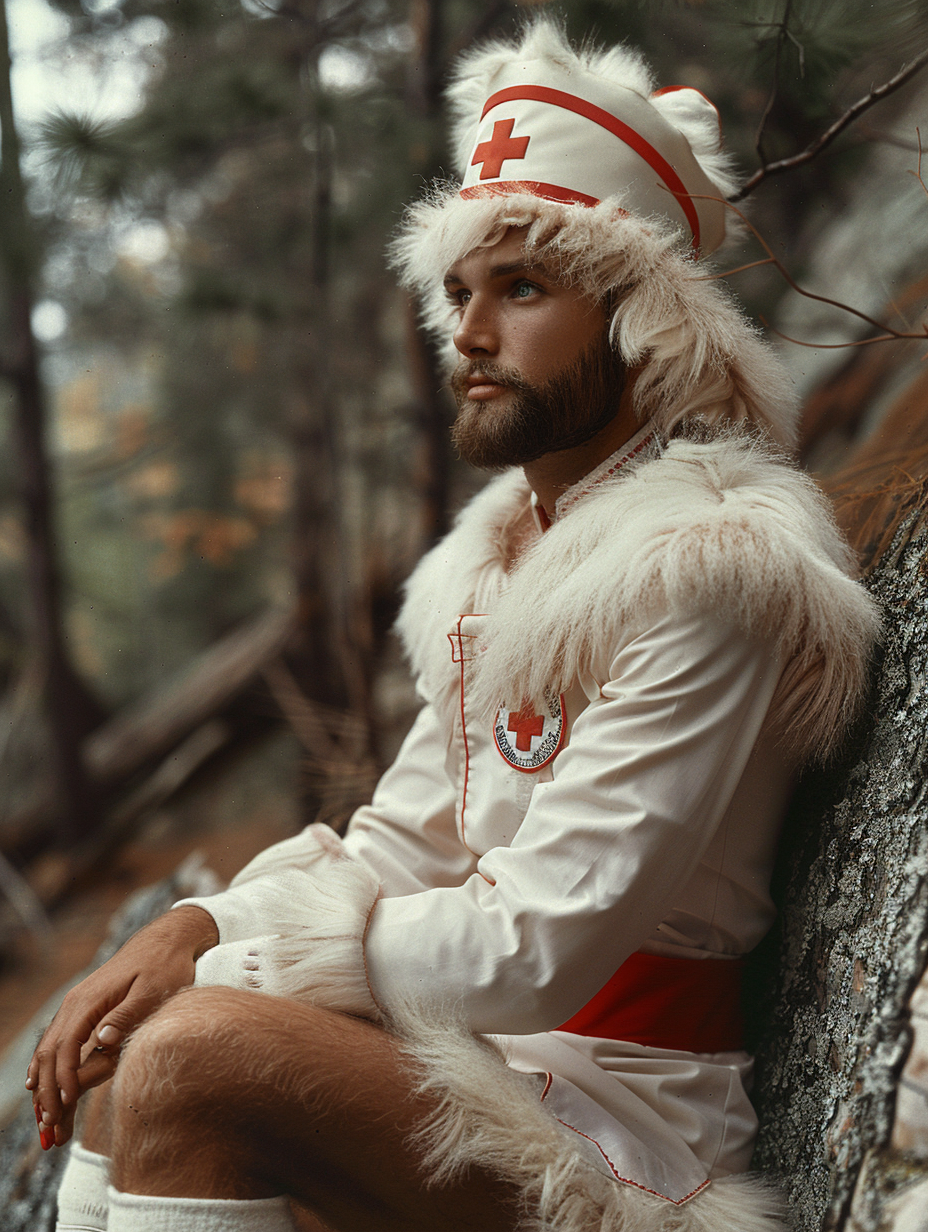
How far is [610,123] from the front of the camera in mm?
Result: 1449

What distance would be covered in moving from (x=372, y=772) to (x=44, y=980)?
2.12 m

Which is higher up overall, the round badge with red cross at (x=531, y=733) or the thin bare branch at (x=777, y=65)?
the thin bare branch at (x=777, y=65)

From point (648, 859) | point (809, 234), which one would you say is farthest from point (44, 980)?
point (809, 234)

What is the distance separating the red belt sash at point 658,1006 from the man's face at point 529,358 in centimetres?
76

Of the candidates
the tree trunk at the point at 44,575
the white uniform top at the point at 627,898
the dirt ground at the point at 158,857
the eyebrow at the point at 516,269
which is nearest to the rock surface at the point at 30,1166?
the dirt ground at the point at 158,857

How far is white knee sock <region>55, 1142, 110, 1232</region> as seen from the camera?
1.41 m

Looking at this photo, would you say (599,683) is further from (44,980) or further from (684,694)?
(44,980)

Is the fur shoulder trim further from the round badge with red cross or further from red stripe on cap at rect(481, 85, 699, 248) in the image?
red stripe on cap at rect(481, 85, 699, 248)

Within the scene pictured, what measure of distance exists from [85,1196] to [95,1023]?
0.32 m

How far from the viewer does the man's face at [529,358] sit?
1.43 metres

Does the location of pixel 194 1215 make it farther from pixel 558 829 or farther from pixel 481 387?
pixel 481 387

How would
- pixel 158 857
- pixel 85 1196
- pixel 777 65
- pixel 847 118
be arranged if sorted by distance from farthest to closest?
pixel 158 857, pixel 777 65, pixel 847 118, pixel 85 1196

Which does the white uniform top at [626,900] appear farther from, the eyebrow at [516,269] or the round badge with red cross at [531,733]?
the eyebrow at [516,269]

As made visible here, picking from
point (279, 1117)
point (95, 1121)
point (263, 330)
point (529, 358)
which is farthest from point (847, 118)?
point (263, 330)
